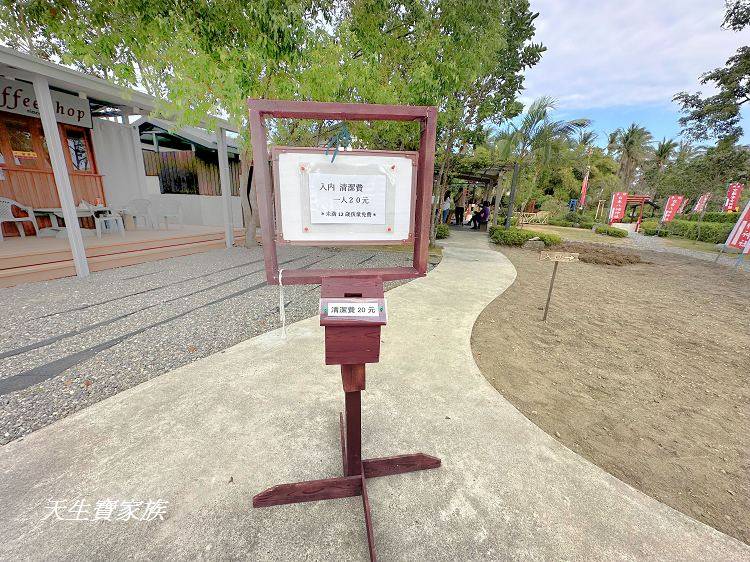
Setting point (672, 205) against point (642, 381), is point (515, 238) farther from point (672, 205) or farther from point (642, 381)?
point (672, 205)

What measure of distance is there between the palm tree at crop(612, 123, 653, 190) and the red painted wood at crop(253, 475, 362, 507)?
45.6 meters

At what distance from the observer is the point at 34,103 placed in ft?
22.9

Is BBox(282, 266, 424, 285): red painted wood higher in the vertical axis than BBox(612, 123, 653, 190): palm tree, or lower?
lower

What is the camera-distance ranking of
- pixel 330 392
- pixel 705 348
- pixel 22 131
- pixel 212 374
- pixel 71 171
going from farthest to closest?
pixel 71 171 → pixel 22 131 → pixel 705 348 → pixel 212 374 → pixel 330 392

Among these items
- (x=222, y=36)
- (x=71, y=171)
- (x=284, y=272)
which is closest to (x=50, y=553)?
(x=284, y=272)

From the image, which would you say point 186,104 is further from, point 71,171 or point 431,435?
point 71,171

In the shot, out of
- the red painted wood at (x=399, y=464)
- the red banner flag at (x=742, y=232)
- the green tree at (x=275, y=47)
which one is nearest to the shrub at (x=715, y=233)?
the red banner flag at (x=742, y=232)

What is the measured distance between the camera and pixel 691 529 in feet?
5.24

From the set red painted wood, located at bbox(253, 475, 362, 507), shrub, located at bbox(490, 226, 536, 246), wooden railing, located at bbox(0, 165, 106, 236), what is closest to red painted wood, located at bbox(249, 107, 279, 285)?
red painted wood, located at bbox(253, 475, 362, 507)

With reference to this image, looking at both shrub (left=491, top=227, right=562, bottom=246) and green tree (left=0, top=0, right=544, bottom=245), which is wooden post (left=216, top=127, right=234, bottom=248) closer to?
green tree (left=0, top=0, right=544, bottom=245)

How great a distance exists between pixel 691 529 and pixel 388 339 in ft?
8.43

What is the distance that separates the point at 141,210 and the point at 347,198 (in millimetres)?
10442

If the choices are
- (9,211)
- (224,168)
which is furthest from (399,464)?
(9,211)

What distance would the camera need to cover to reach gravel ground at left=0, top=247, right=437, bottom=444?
2.54m
